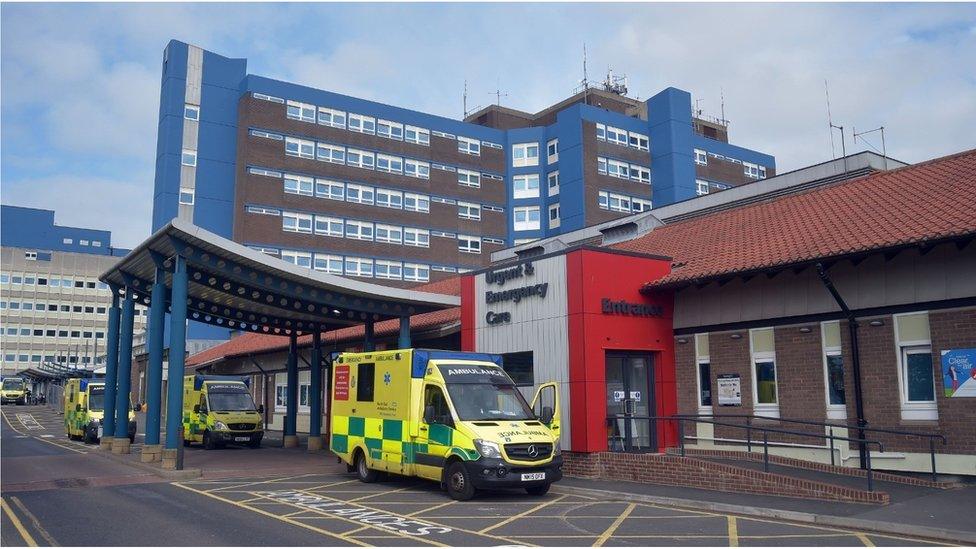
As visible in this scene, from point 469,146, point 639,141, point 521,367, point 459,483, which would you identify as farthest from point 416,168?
point 459,483

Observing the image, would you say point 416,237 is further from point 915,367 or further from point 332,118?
point 915,367

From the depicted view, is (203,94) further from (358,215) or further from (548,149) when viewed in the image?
(548,149)

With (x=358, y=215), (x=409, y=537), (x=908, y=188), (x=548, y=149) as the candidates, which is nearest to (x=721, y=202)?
(x=908, y=188)

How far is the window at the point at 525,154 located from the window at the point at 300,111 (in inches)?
738

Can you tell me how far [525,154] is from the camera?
69062mm

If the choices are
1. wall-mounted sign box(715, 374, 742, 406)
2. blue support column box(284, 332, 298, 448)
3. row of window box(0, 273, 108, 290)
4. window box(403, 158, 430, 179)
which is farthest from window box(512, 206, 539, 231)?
row of window box(0, 273, 108, 290)

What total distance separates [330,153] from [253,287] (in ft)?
128

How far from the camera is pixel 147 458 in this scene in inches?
818

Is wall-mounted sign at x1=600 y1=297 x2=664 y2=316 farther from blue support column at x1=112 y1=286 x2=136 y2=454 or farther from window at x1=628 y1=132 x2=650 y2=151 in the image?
window at x1=628 y1=132 x2=650 y2=151

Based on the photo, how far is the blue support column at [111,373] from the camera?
2645 centimetres

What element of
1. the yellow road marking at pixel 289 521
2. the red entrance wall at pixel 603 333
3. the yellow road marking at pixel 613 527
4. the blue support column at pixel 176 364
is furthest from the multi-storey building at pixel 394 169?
the yellow road marking at pixel 613 527

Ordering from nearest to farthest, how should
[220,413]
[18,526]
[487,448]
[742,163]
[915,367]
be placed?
[18,526] < [487,448] < [915,367] < [220,413] < [742,163]

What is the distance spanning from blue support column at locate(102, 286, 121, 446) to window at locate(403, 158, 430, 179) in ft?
120

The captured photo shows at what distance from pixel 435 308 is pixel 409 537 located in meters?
13.3
